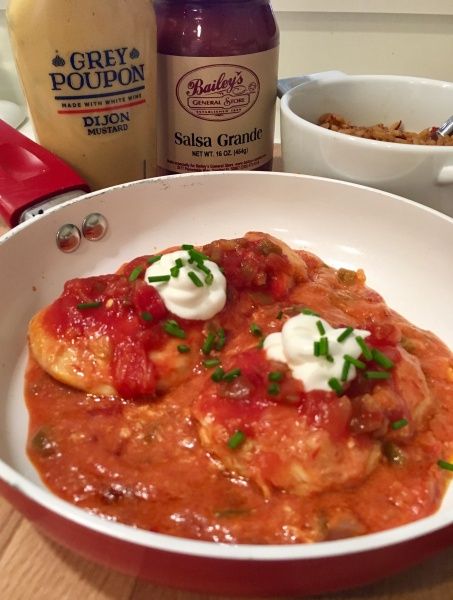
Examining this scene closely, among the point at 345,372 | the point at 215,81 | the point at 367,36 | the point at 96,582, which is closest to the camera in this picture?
the point at 96,582

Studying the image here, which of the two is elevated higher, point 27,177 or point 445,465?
point 27,177

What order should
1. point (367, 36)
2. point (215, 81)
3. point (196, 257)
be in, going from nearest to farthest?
point (196, 257)
point (215, 81)
point (367, 36)

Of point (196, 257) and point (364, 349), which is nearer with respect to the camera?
point (364, 349)

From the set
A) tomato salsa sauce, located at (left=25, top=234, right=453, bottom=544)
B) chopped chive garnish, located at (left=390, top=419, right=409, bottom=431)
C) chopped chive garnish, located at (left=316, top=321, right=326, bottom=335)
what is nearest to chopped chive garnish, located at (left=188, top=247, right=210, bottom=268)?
tomato salsa sauce, located at (left=25, top=234, right=453, bottom=544)

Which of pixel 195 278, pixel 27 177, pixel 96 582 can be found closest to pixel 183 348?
pixel 195 278

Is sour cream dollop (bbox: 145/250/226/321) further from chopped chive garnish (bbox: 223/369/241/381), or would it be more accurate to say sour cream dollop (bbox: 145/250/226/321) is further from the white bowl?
the white bowl

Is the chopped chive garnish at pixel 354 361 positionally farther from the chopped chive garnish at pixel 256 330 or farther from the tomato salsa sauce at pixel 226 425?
the chopped chive garnish at pixel 256 330

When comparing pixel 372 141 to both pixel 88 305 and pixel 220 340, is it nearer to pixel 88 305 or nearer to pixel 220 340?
pixel 220 340
